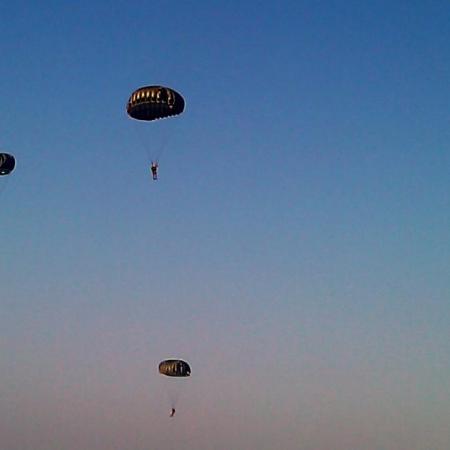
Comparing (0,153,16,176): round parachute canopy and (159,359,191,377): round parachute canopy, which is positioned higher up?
(0,153,16,176): round parachute canopy

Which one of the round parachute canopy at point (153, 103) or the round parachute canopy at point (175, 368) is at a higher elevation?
the round parachute canopy at point (153, 103)

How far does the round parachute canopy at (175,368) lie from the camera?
268 feet

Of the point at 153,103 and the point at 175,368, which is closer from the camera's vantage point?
the point at 153,103

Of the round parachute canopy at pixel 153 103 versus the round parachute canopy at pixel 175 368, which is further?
the round parachute canopy at pixel 175 368

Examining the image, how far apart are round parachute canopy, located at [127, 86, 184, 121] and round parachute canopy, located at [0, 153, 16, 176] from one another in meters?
20.1

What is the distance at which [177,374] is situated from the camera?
3204 inches

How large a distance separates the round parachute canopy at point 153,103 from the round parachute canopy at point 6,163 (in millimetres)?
20051

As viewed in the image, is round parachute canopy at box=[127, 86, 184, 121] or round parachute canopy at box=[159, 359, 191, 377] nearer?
round parachute canopy at box=[127, 86, 184, 121]

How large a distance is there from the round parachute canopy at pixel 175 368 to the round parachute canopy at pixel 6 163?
25631 millimetres

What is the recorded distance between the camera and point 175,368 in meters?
82.2

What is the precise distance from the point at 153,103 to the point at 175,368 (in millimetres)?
27758

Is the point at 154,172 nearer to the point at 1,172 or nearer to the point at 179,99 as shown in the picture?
the point at 179,99

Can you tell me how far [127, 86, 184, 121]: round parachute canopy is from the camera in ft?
228

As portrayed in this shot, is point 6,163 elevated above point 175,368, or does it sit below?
above
